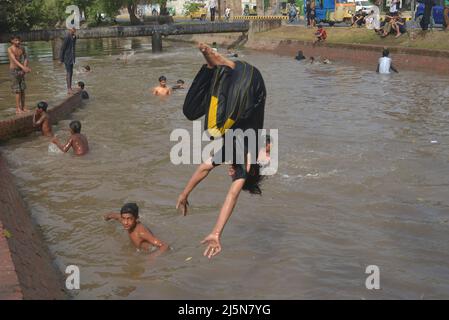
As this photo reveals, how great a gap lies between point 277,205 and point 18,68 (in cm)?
717

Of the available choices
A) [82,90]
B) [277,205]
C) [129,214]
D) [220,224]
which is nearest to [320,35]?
[82,90]

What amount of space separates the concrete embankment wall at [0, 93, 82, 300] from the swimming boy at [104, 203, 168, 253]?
86 cm

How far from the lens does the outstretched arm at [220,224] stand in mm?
4250

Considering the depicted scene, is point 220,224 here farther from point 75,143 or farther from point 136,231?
point 75,143

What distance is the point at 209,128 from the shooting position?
458 centimetres

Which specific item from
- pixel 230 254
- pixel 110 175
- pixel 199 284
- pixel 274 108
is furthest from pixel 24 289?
pixel 274 108

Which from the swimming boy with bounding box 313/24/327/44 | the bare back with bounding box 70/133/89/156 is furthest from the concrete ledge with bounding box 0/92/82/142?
the swimming boy with bounding box 313/24/327/44

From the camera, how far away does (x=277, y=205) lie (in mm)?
7746

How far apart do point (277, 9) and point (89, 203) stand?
2036 inches

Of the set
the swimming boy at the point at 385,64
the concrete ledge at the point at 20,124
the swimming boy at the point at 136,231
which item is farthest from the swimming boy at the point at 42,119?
the swimming boy at the point at 385,64

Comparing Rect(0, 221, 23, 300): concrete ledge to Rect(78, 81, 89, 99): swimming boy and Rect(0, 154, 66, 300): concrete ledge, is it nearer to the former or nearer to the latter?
Rect(0, 154, 66, 300): concrete ledge

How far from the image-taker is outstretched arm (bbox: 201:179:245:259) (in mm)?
4250

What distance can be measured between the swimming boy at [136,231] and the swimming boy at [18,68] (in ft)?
22.6
